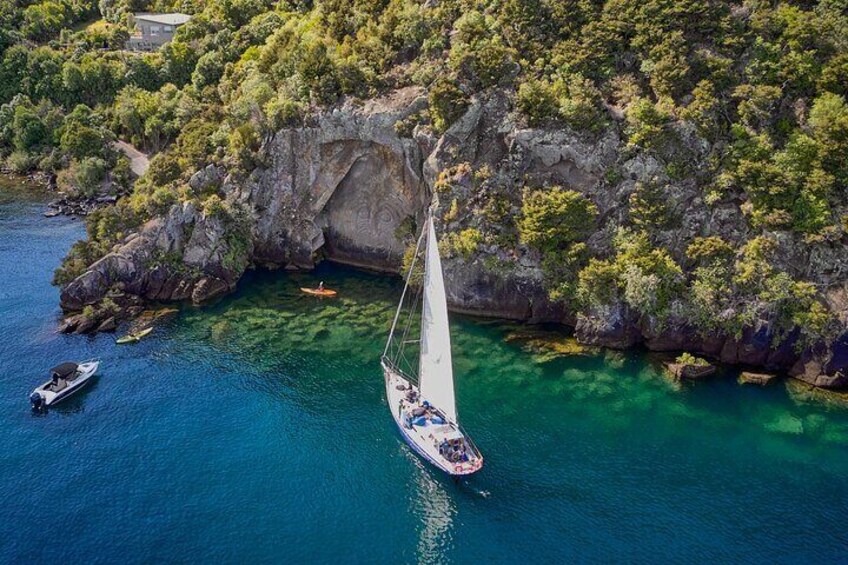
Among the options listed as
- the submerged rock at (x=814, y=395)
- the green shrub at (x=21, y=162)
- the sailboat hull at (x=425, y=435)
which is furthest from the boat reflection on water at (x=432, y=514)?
the green shrub at (x=21, y=162)

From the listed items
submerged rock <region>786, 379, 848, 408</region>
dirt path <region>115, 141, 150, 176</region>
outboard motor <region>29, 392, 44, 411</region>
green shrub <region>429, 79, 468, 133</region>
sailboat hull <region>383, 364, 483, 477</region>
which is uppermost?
green shrub <region>429, 79, 468, 133</region>

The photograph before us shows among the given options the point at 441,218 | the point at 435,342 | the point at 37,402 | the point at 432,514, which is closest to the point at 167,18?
the point at 441,218

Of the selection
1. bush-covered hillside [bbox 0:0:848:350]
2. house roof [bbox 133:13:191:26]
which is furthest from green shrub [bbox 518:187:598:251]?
house roof [bbox 133:13:191:26]

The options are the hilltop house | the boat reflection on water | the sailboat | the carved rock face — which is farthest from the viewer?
the hilltop house

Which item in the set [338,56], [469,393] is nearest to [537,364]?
[469,393]

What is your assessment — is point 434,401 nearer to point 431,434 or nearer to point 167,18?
point 431,434

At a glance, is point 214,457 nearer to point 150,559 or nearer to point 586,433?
point 150,559

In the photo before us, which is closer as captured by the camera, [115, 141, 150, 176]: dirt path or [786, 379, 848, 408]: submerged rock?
[786, 379, 848, 408]: submerged rock

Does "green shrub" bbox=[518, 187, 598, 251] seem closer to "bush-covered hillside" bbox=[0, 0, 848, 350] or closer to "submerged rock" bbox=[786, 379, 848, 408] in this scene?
"bush-covered hillside" bbox=[0, 0, 848, 350]

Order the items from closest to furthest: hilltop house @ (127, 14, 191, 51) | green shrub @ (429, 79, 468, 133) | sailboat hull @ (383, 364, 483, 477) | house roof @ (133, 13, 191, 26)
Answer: sailboat hull @ (383, 364, 483, 477) → green shrub @ (429, 79, 468, 133) → house roof @ (133, 13, 191, 26) → hilltop house @ (127, 14, 191, 51)
